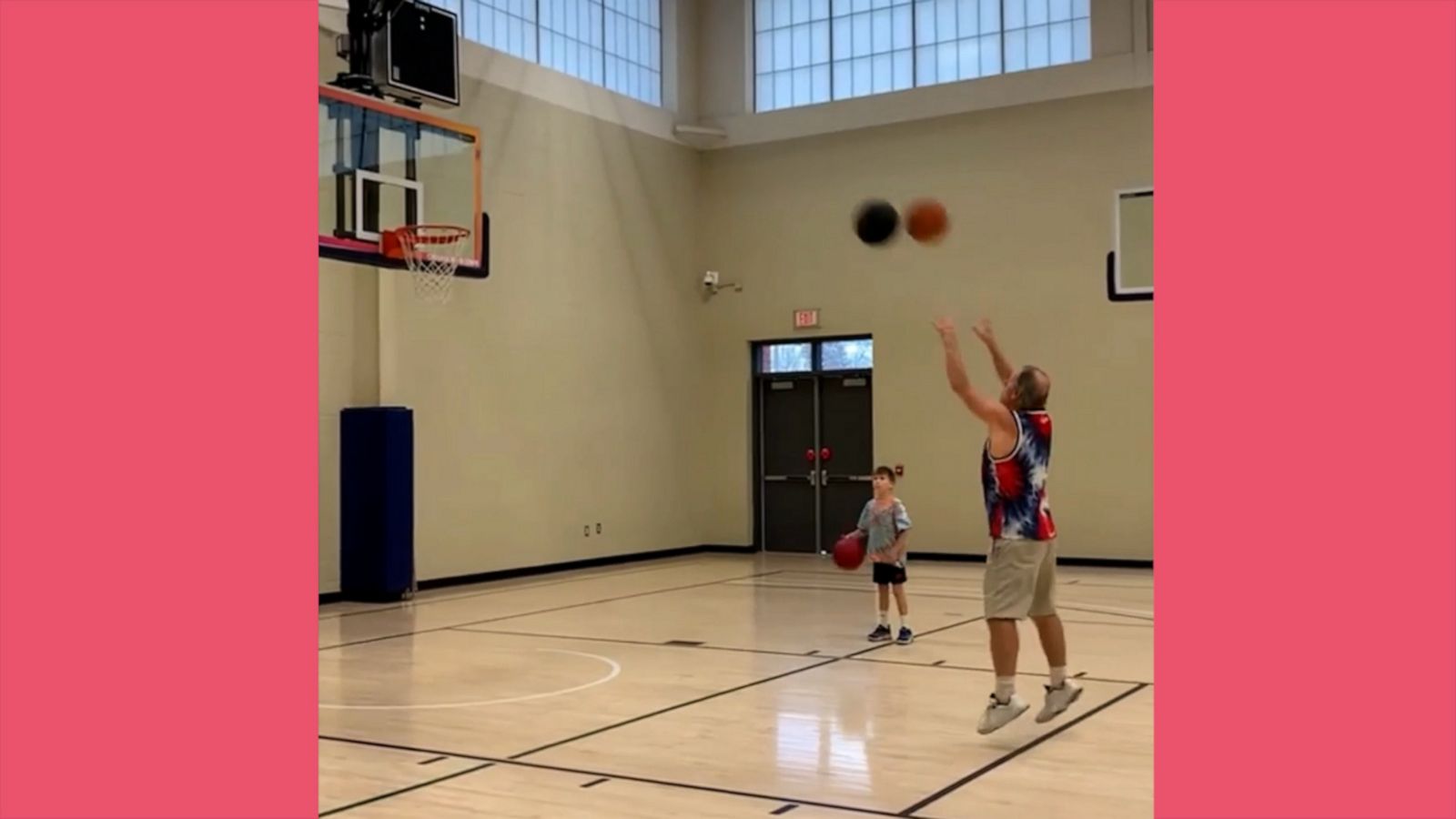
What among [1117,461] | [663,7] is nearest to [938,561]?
[1117,461]

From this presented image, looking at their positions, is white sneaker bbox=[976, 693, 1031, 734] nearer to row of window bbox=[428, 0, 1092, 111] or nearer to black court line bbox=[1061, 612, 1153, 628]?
black court line bbox=[1061, 612, 1153, 628]

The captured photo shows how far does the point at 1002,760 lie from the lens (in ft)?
20.8

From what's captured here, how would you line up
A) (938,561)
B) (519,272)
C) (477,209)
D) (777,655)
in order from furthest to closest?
(938,561), (519,272), (477,209), (777,655)

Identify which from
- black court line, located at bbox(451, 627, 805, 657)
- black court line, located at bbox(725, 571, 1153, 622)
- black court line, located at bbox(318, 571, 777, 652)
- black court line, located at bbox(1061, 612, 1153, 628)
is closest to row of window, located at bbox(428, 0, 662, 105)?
black court line, located at bbox(318, 571, 777, 652)

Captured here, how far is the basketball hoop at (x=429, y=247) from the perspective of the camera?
12.0m

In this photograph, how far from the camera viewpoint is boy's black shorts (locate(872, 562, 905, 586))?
10.2m

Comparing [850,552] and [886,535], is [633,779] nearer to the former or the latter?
[850,552]

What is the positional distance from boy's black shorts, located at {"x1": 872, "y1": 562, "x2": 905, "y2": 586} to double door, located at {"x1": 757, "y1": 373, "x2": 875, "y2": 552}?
7886 mm

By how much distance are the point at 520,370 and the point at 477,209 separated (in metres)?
3.47

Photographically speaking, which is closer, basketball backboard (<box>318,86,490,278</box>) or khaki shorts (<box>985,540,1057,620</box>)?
khaki shorts (<box>985,540,1057,620</box>)

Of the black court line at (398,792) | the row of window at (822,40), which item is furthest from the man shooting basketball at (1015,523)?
the row of window at (822,40)

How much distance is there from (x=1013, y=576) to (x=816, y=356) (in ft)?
40.4

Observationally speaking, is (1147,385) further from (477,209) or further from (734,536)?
(477,209)

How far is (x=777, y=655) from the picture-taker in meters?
9.74
